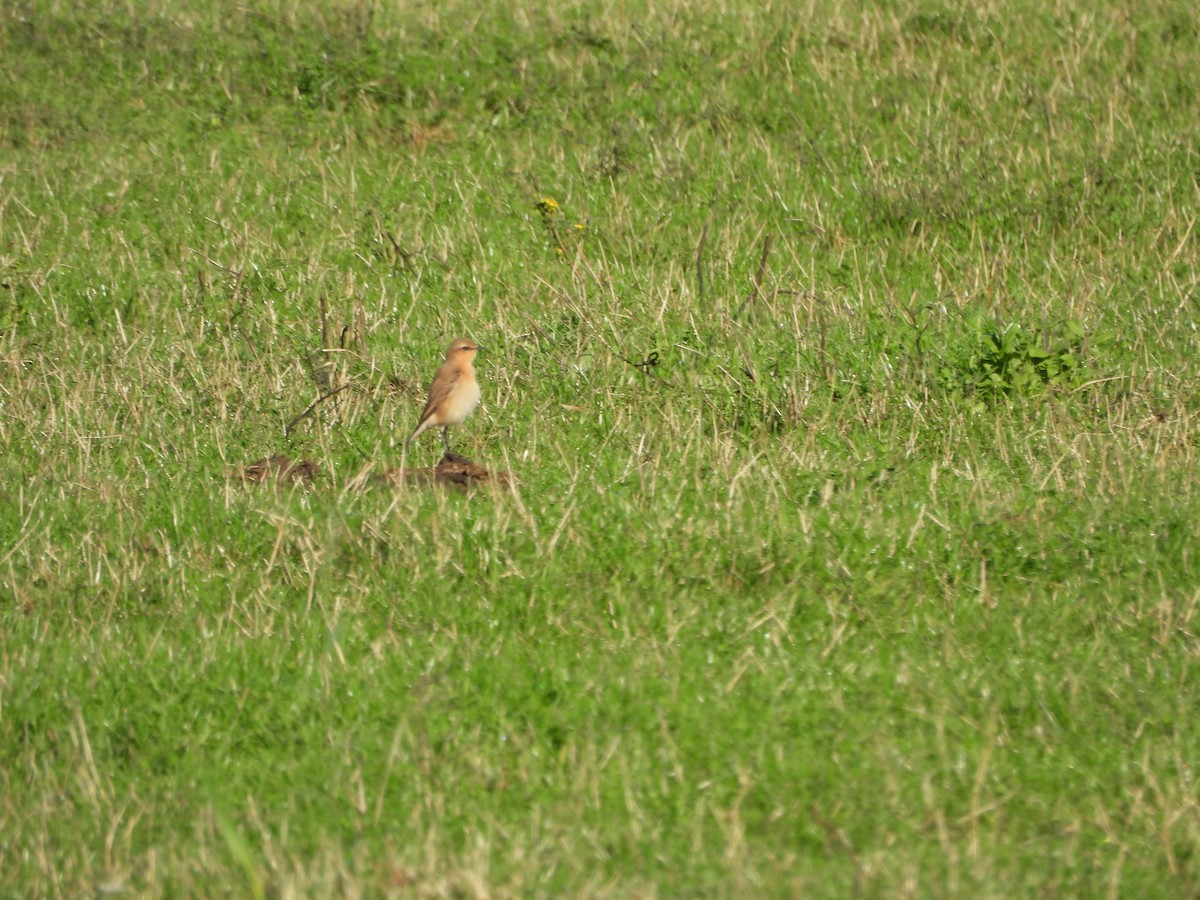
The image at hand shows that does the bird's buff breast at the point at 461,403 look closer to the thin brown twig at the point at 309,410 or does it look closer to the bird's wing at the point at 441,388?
the bird's wing at the point at 441,388

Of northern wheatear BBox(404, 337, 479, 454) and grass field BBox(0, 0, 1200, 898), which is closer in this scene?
grass field BBox(0, 0, 1200, 898)

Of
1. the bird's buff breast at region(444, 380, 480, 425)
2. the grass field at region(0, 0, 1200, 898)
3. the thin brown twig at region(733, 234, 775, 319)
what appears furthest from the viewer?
the thin brown twig at region(733, 234, 775, 319)

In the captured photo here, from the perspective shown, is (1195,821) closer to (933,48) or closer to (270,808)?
(270,808)

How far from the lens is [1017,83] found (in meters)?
10.5

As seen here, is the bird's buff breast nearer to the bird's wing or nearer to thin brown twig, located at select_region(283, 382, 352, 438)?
the bird's wing

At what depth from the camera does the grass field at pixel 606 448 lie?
4133 mm

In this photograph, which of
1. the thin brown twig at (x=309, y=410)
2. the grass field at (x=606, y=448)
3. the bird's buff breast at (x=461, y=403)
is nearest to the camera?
the grass field at (x=606, y=448)

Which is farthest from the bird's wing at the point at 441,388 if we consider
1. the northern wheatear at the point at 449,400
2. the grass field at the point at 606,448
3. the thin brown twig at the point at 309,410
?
the thin brown twig at the point at 309,410

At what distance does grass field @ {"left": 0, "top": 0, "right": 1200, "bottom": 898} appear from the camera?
413 cm

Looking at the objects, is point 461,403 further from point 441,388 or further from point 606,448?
point 606,448

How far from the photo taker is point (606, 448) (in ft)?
21.3

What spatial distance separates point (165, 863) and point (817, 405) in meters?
3.91

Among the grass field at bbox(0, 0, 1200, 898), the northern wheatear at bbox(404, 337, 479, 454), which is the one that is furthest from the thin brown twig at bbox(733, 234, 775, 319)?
the northern wheatear at bbox(404, 337, 479, 454)

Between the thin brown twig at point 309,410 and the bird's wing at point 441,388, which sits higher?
the bird's wing at point 441,388
